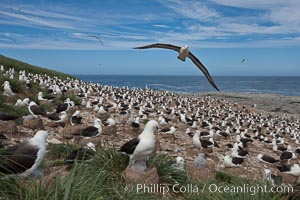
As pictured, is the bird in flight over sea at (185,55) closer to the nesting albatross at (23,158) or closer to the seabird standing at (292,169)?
the nesting albatross at (23,158)

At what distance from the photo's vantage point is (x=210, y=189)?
199 inches

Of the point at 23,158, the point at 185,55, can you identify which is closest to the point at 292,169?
the point at 185,55

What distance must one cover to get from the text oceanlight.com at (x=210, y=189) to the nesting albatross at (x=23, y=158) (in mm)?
1234

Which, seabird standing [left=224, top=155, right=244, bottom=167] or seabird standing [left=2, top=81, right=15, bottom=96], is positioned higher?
seabird standing [left=2, top=81, right=15, bottom=96]

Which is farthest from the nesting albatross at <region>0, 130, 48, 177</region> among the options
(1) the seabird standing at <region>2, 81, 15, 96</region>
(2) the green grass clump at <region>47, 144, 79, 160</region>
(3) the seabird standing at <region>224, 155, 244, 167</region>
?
(1) the seabird standing at <region>2, 81, 15, 96</region>

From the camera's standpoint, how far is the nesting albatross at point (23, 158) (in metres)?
4.40

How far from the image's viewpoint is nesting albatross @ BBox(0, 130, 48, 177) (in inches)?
173

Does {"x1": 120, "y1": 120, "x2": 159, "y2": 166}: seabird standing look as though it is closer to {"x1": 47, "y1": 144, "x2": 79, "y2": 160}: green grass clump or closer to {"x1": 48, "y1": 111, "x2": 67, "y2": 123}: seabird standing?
{"x1": 47, "y1": 144, "x2": 79, "y2": 160}: green grass clump

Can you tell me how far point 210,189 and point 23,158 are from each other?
246 cm

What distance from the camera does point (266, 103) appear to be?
46.5 meters

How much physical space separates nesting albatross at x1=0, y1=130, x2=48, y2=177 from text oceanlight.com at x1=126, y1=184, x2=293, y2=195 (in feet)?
4.05

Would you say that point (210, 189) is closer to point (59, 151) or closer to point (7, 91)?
point (59, 151)

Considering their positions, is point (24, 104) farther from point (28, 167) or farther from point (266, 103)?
point (266, 103)

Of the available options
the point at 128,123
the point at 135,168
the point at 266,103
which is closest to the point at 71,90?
the point at 128,123
